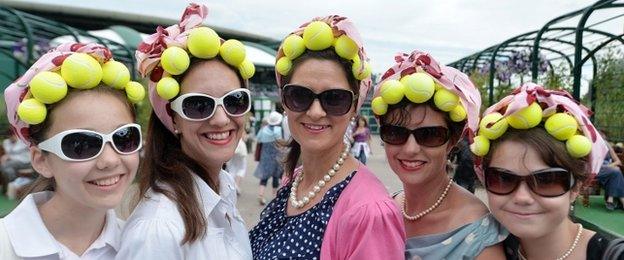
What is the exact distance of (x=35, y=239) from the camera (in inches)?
70.6

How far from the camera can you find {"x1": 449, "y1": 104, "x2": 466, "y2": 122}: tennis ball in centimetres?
221

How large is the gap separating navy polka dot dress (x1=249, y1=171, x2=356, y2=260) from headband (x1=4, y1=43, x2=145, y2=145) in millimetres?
793

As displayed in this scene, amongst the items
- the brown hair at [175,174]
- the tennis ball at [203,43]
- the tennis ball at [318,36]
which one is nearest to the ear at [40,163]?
the brown hair at [175,174]

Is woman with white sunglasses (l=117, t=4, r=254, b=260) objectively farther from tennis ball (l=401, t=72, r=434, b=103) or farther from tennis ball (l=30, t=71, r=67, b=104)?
tennis ball (l=401, t=72, r=434, b=103)

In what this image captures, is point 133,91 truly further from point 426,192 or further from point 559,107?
point 559,107

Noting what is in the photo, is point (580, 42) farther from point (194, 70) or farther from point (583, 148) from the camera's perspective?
point (194, 70)

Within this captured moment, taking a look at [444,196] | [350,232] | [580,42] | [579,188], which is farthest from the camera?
[580,42]

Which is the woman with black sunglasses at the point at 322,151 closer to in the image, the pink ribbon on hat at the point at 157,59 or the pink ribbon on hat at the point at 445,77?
the pink ribbon on hat at the point at 445,77

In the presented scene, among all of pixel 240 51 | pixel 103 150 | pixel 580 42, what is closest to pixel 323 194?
pixel 240 51

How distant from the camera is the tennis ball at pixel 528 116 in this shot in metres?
1.94

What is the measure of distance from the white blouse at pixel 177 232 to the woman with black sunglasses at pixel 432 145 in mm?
730

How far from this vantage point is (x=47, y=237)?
5.99 feet

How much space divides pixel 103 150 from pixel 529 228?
1.57 metres

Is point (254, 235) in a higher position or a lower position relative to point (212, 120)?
lower
